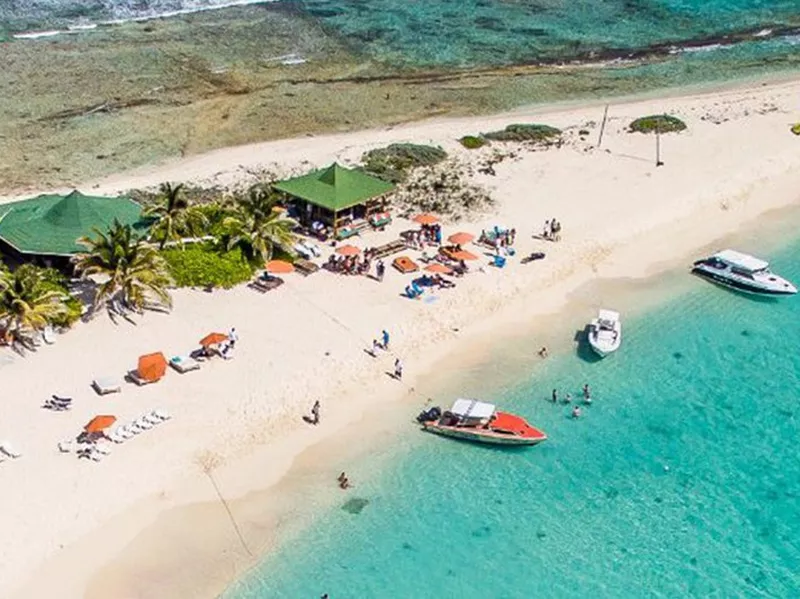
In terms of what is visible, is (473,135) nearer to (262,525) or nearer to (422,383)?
(422,383)

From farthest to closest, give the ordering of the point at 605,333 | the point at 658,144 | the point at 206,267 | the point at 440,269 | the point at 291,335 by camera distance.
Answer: the point at 658,144 → the point at 440,269 → the point at 206,267 → the point at 605,333 → the point at 291,335

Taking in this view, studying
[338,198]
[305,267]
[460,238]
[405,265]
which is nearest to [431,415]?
[405,265]

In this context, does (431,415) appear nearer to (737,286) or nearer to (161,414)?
(161,414)

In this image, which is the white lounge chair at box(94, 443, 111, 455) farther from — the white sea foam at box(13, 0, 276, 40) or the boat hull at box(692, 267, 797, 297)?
the white sea foam at box(13, 0, 276, 40)

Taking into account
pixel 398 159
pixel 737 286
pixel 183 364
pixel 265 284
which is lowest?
pixel 737 286

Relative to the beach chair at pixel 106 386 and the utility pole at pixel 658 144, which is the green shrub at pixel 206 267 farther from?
the utility pole at pixel 658 144

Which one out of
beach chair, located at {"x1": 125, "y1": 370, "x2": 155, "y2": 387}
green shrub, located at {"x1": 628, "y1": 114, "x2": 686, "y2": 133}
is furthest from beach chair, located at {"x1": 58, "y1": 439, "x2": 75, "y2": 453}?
green shrub, located at {"x1": 628, "y1": 114, "x2": 686, "y2": 133}

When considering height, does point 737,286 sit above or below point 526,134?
below
